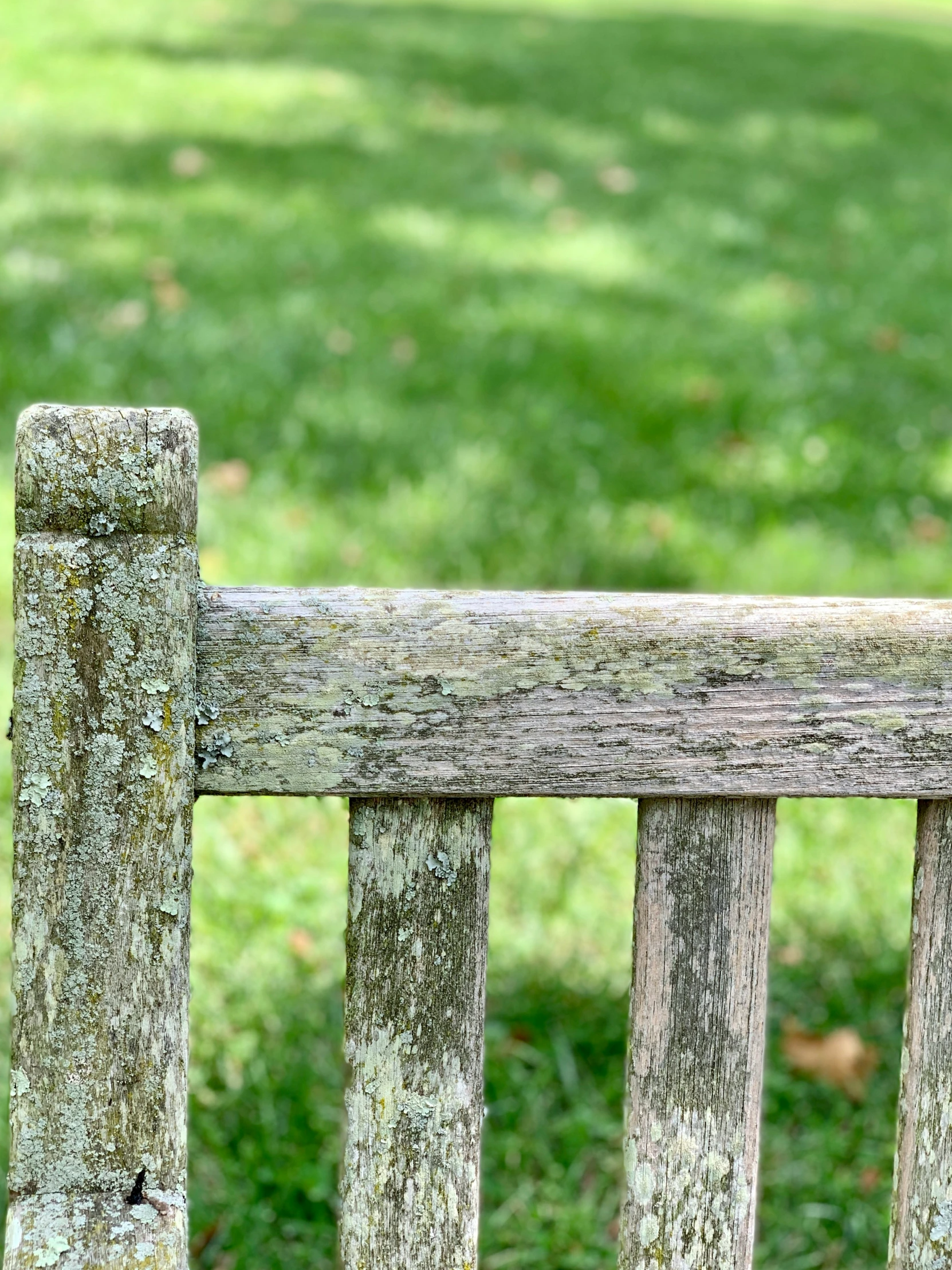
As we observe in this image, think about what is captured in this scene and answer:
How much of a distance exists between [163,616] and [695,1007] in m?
0.50

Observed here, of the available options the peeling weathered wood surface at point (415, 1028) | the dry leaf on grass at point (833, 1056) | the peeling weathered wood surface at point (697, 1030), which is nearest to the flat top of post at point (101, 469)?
the peeling weathered wood surface at point (415, 1028)

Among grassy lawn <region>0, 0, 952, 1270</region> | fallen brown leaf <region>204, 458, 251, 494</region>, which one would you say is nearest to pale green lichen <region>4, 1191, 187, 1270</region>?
grassy lawn <region>0, 0, 952, 1270</region>

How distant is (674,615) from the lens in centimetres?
92

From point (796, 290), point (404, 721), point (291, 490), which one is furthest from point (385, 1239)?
point (796, 290)

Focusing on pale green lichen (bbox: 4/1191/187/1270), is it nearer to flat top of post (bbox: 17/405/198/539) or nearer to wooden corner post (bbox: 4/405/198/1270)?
wooden corner post (bbox: 4/405/198/1270)

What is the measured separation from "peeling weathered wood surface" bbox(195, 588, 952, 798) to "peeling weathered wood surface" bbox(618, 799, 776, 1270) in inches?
2.0

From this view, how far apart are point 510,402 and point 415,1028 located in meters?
3.53

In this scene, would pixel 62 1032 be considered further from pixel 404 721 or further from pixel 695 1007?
pixel 695 1007

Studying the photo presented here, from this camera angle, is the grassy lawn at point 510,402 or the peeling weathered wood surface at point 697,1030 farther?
the grassy lawn at point 510,402

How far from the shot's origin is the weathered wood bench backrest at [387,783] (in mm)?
884

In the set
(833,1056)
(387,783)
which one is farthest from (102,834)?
(833,1056)

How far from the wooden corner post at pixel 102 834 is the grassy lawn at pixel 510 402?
1.06 meters

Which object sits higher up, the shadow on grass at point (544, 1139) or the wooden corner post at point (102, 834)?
the wooden corner post at point (102, 834)

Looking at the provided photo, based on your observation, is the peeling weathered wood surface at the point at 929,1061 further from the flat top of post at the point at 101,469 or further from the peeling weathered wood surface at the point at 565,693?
the flat top of post at the point at 101,469
